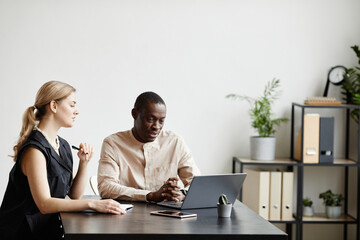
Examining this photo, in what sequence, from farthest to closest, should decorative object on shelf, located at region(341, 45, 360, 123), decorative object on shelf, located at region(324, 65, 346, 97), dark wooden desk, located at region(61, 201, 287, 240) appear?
decorative object on shelf, located at region(324, 65, 346, 97), decorative object on shelf, located at region(341, 45, 360, 123), dark wooden desk, located at region(61, 201, 287, 240)

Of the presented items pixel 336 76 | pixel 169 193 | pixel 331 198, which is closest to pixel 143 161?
pixel 169 193

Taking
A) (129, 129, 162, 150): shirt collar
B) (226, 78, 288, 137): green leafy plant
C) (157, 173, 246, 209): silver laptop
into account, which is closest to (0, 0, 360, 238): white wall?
(226, 78, 288, 137): green leafy plant

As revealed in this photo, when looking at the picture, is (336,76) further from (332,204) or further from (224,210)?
(224,210)

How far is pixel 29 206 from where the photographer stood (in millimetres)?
2545

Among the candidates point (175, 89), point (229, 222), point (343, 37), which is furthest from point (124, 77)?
point (229, 222)

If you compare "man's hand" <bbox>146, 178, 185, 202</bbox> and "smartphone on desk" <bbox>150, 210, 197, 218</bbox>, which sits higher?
"man's hand" <bbox>146, 178, 185, 202</bbox>

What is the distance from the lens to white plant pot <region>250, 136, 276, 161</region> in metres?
4.41

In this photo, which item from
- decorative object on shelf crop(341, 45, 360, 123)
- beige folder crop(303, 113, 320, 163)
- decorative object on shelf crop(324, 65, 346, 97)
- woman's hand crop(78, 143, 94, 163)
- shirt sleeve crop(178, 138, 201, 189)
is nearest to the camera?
woman's hand crop(78, 143, 94, 163)

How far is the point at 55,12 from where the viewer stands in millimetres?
4461

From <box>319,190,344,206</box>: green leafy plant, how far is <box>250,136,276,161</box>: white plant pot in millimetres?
605

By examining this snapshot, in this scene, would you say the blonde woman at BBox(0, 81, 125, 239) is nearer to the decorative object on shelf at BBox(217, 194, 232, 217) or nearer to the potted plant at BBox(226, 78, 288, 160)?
the decorative object on shelf at BBox(217, 194, 232, 217)

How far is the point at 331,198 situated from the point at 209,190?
7.55 ft

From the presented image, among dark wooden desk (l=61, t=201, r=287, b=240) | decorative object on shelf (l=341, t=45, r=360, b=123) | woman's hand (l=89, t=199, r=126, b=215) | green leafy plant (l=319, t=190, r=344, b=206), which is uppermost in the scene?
decorative object on shelf (l=341, t=45, r=360, b=123)

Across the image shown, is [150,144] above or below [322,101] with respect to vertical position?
below
